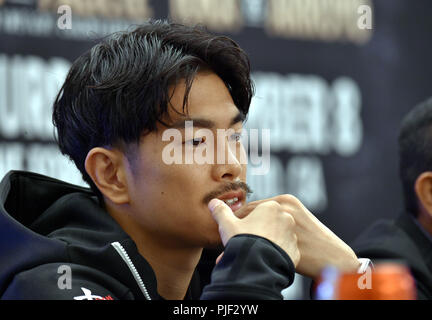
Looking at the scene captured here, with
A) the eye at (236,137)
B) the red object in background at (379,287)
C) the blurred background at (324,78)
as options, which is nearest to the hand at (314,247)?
the eye at (236,137)

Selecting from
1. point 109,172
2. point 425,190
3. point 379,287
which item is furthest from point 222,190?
point 425,190

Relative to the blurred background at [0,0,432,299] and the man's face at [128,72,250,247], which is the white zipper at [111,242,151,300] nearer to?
the man's face at [128,72,250,247]

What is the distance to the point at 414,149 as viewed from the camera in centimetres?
236

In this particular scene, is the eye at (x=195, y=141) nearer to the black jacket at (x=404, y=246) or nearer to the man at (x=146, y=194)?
the man at (x=146, y=194)

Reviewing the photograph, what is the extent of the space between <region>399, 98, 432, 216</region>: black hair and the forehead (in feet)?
3.42

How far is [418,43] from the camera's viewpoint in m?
3.45

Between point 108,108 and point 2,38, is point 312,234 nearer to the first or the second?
point 108,108

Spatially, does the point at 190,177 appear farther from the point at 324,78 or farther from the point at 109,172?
the point at 324,78

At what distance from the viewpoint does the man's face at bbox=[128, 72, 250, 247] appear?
144 centimetres

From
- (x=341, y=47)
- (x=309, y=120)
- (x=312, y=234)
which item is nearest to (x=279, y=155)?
(x=309, y=120)

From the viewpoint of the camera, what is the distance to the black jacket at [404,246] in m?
2.07

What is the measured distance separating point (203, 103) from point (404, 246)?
3.36 ft

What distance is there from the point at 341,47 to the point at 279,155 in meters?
0.63

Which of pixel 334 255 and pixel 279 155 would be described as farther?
pixel 279 155
